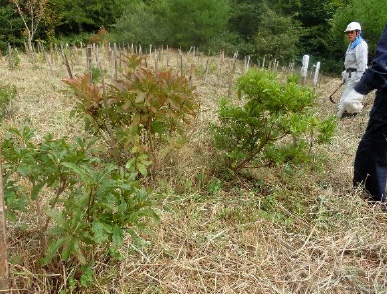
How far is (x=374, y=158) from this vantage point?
2.58 m

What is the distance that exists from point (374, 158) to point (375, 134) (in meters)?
0.18

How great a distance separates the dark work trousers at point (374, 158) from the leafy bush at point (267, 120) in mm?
308

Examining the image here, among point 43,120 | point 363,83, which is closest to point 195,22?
point 43,120

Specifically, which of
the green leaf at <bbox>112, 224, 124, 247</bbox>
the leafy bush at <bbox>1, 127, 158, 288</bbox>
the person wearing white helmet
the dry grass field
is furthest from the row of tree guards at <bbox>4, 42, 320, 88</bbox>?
the green leaf at <bbox>112, 224, 124, 247</bbox>

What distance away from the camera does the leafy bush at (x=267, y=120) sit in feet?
7.46

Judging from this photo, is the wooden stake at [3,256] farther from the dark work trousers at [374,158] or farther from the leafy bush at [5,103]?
the leafy bush at [5,103]

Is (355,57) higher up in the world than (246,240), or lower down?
higher up

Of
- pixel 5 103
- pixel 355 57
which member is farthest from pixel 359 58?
pixel 5 103

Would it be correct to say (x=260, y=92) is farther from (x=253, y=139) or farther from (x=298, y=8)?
(x=298, y=8)

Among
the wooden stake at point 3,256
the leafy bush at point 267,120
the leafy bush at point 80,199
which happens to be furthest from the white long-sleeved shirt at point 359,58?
the wooden stake at point 3,256

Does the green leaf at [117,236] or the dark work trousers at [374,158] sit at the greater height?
the green leaf at [117,236]

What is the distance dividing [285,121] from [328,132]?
0.45 metres

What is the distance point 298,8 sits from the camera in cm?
1708

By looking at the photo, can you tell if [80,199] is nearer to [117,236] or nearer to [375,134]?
[117,236]
